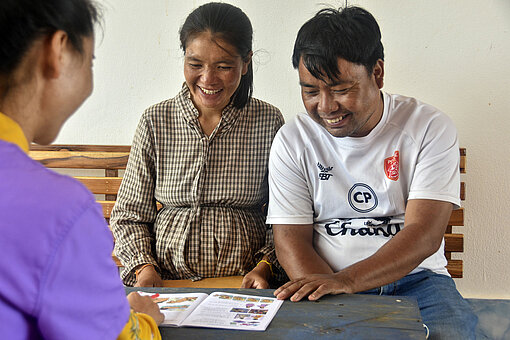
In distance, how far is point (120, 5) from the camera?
2.37 metres

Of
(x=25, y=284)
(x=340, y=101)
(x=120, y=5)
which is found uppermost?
(x=120, y=5)

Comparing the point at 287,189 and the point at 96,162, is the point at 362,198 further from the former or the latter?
A: the point at 96,162

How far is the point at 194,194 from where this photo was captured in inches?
69.7

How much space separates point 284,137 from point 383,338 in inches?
33.3

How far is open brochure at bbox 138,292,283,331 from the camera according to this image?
1095mm

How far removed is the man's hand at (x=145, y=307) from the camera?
1.09m

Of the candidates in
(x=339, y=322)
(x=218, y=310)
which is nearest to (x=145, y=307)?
(x=218, y=310)

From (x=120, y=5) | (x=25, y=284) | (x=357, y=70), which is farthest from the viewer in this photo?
(x=120, y=5)

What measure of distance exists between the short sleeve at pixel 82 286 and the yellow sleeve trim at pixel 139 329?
7 cm

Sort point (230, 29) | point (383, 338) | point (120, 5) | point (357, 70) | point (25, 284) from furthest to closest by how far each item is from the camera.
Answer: point (120, 5) < point (230, 29) < point (357, 70) < point (383, 338) < point (25, 284)

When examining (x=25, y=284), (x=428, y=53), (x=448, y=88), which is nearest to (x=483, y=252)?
(x=448, y=88)

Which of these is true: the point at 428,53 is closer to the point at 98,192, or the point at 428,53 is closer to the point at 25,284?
the point at 98,192

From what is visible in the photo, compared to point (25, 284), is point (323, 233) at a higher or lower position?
lower

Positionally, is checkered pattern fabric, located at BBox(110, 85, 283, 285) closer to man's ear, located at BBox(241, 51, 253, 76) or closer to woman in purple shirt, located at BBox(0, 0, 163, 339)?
man's ear, located at BBox(241, 51, 253, 76)
